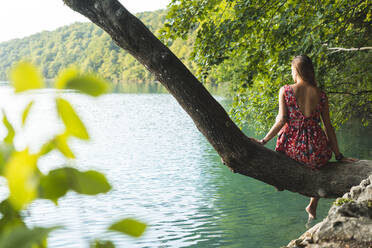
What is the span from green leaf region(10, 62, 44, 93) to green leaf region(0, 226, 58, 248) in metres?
0.12

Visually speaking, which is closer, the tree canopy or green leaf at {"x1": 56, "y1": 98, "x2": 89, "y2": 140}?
green leaf at {"x1": 56, "y1": 98, "x2": 89, "y2": 140}

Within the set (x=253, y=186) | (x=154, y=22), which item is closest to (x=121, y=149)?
(x=253, y=186)

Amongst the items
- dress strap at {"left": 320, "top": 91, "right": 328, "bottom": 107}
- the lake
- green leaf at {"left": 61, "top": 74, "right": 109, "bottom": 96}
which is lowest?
the lake

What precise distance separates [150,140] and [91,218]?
496 inches

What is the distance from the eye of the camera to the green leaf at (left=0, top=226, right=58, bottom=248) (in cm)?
32

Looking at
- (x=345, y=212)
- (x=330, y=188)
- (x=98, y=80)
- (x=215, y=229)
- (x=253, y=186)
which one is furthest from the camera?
(x=253, y=186)

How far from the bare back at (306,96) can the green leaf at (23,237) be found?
3985 millimetres

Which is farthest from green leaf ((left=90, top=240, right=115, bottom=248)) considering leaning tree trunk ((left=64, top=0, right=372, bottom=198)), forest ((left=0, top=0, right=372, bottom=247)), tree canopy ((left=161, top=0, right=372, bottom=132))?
tree canopy ((left=161, top=0, right=372, bottom=132))

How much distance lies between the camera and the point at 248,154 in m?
3.37

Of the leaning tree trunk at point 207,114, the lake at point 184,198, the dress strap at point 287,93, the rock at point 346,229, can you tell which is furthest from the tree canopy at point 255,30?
the rock at point 346,229

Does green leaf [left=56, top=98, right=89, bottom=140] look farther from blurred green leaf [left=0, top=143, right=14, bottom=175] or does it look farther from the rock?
the rock

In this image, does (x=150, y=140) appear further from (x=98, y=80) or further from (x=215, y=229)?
(x=98, y=80)

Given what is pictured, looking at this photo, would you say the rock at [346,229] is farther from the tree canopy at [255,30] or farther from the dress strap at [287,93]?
the tree canopy at [255,30]

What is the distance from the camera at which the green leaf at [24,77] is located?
31cm
